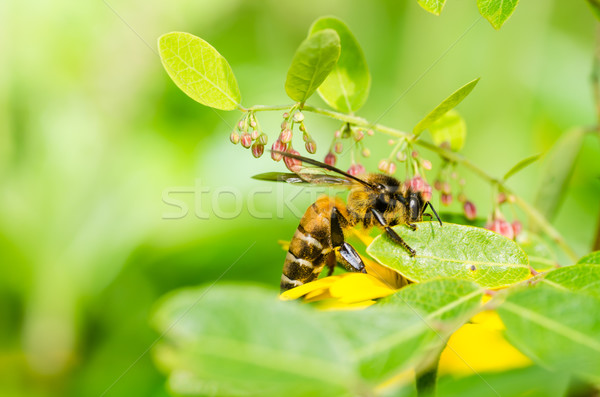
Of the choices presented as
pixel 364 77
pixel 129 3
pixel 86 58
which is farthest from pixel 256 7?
pixel 364 77

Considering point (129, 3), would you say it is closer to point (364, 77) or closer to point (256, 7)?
point (256, 7)

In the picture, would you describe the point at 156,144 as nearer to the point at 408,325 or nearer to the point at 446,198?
the point at 446,198

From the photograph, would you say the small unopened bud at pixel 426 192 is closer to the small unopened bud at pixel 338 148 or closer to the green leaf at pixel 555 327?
the small unopened bud at pixel 338 148

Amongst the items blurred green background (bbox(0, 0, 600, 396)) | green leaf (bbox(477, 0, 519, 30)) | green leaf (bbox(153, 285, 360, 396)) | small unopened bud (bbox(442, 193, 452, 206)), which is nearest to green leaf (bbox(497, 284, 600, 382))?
green leaf (bbox(153, 285, 360, 396))

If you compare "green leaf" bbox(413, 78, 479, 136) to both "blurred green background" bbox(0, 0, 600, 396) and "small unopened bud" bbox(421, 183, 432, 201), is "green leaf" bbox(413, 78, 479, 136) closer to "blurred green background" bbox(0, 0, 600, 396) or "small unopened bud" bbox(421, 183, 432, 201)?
"small unopened bud" bbox(421, 183, 432, 201)

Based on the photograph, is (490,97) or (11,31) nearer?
(11,31)

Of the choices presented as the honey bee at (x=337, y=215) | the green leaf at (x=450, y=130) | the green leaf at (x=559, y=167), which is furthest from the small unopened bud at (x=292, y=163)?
the green leaf at (x=559, y=167)
